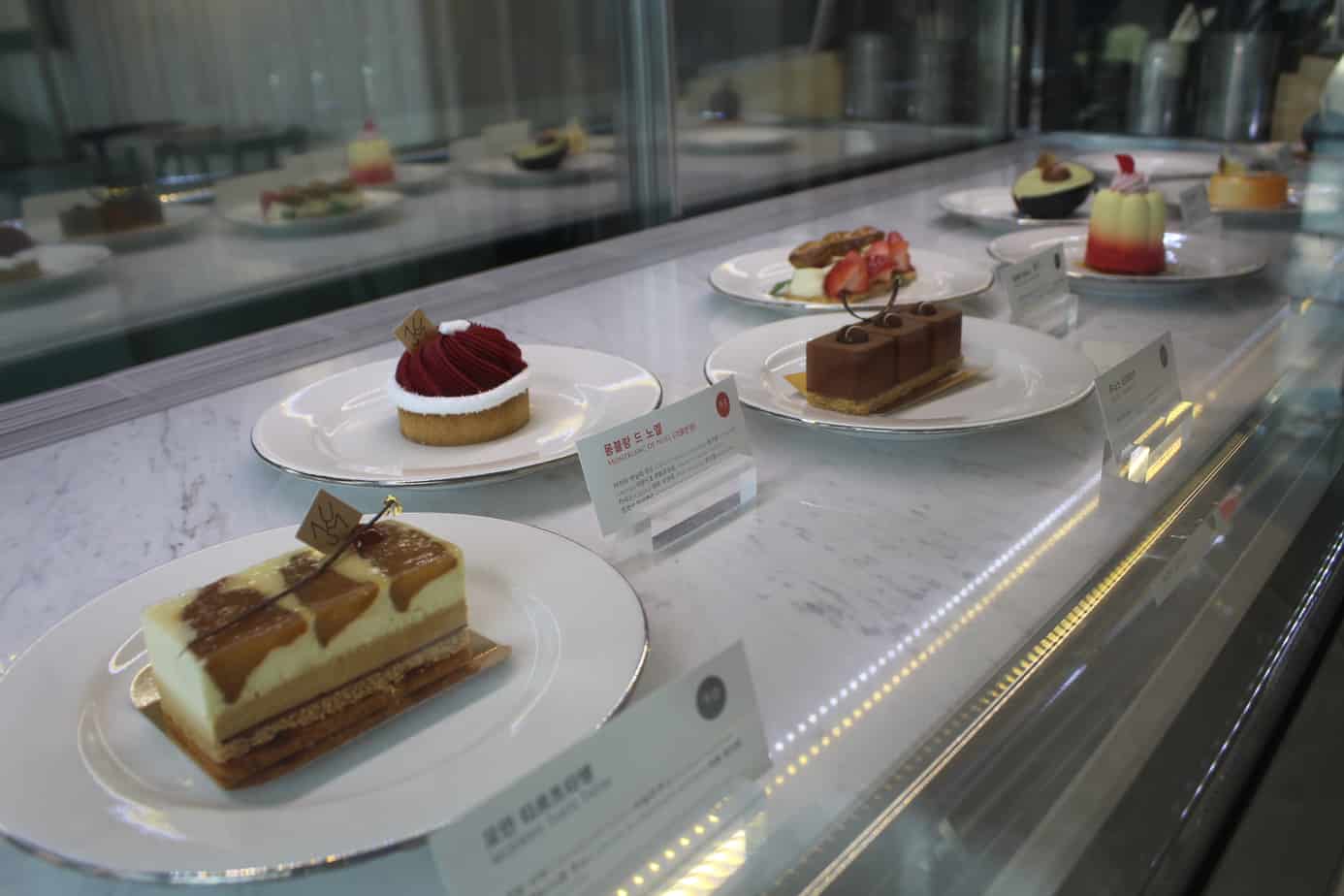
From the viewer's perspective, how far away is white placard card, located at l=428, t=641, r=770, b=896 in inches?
15.4

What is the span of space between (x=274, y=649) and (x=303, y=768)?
0.06 metres

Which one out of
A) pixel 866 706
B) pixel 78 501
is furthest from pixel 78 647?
pixel 866 706

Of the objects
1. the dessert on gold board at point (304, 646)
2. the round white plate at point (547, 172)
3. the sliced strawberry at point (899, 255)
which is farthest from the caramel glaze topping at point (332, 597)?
the round white plate at point (547, 172)

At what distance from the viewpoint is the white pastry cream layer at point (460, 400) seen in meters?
0.85

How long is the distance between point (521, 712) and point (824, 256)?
0.90m

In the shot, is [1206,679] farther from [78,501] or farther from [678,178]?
[678,178]

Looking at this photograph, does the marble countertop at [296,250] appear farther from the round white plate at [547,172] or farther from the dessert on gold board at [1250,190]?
the dessert on gold board at [1250,190]

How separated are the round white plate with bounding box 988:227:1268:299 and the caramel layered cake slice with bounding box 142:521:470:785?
3.12 feet

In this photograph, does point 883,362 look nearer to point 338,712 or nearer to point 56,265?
point 338,712

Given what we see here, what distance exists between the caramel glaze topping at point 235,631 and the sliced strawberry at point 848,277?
0.81m

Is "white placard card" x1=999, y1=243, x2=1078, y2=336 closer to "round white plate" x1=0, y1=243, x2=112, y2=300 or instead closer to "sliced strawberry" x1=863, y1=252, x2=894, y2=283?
"sliced strawberry" x1=863, y1=252, x2=894, y2=283

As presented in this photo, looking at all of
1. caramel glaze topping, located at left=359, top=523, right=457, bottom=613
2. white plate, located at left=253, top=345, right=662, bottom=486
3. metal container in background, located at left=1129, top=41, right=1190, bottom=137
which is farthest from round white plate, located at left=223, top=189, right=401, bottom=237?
metal container in background, located at left=1129, top=41, right=1190, bottom=137

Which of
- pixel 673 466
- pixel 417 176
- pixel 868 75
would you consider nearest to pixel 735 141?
pixel 868 75

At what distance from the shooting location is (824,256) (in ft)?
4.34
